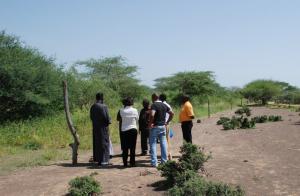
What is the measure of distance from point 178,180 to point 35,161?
6.16 metres

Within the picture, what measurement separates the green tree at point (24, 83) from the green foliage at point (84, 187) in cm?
1300

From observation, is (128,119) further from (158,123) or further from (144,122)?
(144,122)

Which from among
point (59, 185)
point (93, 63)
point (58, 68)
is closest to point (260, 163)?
point (59, 185)

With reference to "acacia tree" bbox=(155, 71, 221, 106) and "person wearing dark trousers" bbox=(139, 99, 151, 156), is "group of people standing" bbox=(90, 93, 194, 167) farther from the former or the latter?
"acacia tree" bbox=(155, 71, 221, 106)

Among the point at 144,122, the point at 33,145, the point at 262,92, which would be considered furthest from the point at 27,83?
the point at 262,92

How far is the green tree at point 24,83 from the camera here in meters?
21.2

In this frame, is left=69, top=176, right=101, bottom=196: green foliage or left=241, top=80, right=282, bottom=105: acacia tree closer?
left=69, top=176, right=101, bottom=196: green foliage

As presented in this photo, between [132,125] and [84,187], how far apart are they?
9.43ft

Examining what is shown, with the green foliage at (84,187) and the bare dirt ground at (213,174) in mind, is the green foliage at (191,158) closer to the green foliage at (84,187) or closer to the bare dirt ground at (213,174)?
the bare dirt ground at (213,174)

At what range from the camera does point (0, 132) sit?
1841cm

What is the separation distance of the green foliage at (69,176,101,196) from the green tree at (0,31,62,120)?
13.0 m

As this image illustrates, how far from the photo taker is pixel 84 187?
336 inches

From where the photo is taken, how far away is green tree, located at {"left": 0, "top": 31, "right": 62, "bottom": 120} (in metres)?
21.2

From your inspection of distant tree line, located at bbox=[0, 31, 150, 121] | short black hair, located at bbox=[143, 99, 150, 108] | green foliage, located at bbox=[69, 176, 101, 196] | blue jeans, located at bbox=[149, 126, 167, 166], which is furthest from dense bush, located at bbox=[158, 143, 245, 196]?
distant tree line, located at bbox=[0, 31, 150, 121]
